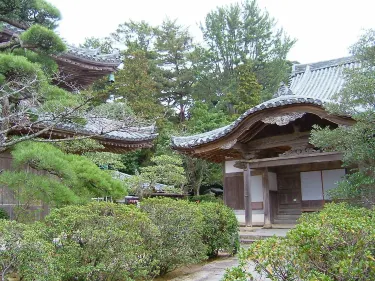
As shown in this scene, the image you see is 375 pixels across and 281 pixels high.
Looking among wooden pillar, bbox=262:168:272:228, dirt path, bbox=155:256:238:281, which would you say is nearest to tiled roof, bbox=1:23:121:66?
dirt path, bbox=155:256:238:281

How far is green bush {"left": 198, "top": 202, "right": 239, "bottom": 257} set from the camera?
789 cm

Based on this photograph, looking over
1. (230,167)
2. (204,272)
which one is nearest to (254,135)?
(230,167)

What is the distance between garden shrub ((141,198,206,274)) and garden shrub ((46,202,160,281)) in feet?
2.92

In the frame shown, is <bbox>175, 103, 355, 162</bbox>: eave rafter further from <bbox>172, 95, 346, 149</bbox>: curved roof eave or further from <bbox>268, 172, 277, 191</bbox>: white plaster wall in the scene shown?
<bbox>268, 172, 277, 191</bbox>: white plaster wall

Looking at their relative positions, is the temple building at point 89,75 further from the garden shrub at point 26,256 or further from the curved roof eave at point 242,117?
the garden shrub at point 26,256

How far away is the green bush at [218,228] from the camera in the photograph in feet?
25.9

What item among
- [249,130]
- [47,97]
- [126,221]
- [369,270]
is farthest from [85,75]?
[369,270]

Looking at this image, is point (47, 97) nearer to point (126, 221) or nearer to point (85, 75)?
point (126, 221)

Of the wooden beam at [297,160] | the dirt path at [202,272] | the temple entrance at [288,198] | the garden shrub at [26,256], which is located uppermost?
the wooden beam at [297,160]

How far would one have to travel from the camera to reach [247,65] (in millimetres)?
32656

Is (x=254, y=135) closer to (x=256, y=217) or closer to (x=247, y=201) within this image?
(x=247, y=201)

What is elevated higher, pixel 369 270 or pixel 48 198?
pixel 48 198

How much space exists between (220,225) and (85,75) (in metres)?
5.77

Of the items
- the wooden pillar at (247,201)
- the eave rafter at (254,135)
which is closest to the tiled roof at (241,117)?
the eave rafter at (254,135)
